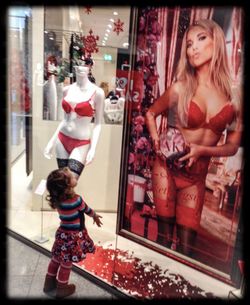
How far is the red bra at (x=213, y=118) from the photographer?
1594 millimetres

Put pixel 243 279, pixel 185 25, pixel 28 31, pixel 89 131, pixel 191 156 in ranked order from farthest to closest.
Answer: pixel 28 31 < pixel 89 131 < pixel 191 156 < pixel 185 25 < pixel 243 279

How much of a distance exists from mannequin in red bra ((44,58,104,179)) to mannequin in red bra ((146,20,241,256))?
370 mm

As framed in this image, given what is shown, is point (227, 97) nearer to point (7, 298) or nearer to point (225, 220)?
point (225, 220)

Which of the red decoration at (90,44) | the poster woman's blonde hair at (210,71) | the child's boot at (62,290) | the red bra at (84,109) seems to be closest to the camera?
the poster woman's blonde hair at (210,71)

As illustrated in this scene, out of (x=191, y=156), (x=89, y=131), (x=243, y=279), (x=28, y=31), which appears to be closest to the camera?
(x=243, y=279)

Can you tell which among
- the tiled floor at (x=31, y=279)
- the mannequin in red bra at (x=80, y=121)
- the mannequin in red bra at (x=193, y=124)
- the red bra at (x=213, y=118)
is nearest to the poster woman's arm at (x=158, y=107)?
the mannequin in red bra at (x=193, y=124)

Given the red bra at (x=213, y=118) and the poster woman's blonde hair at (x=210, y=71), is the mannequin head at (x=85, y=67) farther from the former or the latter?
the red bra at (x=213, y=118)

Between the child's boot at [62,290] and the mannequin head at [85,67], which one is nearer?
the child's boot at [62,290]

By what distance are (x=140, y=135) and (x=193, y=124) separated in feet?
1.28

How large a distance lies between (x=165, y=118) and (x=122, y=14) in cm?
70

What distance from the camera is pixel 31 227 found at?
249 cm

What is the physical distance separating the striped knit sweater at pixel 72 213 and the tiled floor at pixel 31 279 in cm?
45
